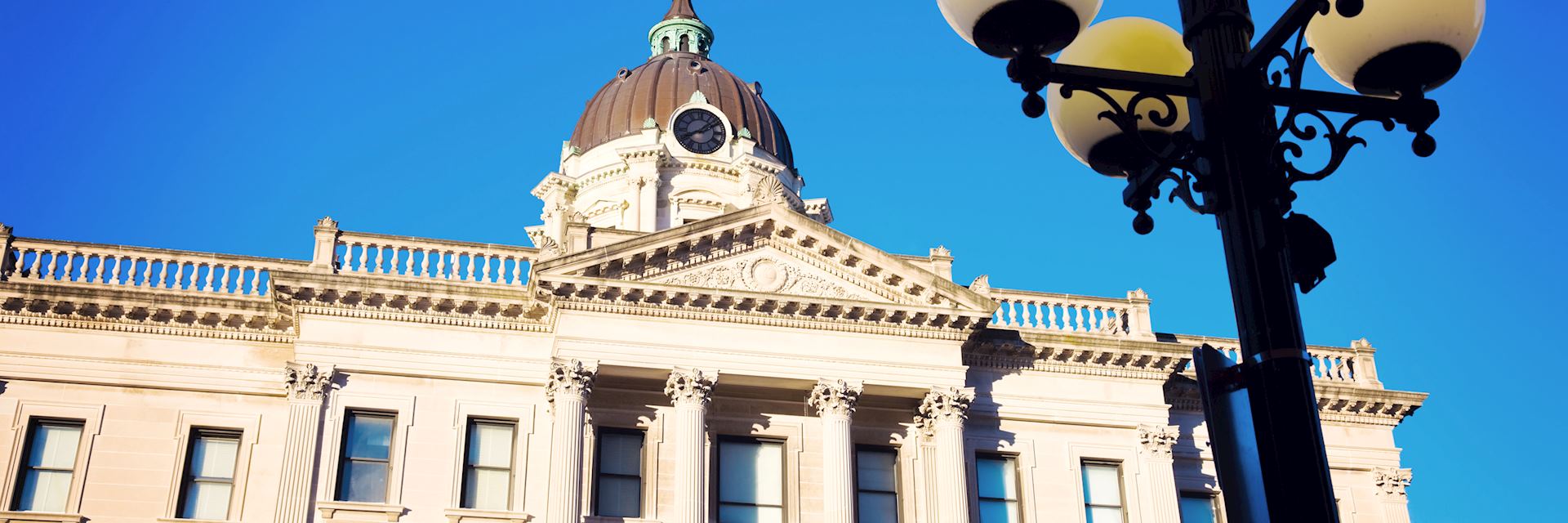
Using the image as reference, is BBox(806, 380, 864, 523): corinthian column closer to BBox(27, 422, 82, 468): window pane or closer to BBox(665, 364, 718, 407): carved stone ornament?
BBox(665, 364, 718, 407): carved stone ornament

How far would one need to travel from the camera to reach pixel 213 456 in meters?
26.2

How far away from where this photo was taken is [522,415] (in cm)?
2655

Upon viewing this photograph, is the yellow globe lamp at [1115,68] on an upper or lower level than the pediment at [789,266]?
lower

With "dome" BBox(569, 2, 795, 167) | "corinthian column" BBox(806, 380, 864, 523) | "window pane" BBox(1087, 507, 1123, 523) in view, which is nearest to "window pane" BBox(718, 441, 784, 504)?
"corinthian column" BBox(806, 380, 864, 523)

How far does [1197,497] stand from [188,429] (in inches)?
724

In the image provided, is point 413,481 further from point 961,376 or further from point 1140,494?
point 1140,494

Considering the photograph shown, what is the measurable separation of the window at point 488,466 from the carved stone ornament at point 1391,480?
1723 cm

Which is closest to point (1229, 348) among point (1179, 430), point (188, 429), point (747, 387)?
point (1179, 430)

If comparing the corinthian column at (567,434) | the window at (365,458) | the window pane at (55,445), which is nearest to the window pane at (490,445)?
the corinthian column at (567,434)

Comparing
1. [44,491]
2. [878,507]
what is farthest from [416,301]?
[878,507]

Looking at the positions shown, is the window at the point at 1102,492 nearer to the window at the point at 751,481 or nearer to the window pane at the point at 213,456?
the window at the point at 751,481

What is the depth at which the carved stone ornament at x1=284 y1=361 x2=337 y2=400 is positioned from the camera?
2558 centimetres

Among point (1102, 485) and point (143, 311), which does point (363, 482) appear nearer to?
point (143, 311)

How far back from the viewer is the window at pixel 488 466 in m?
25.9
